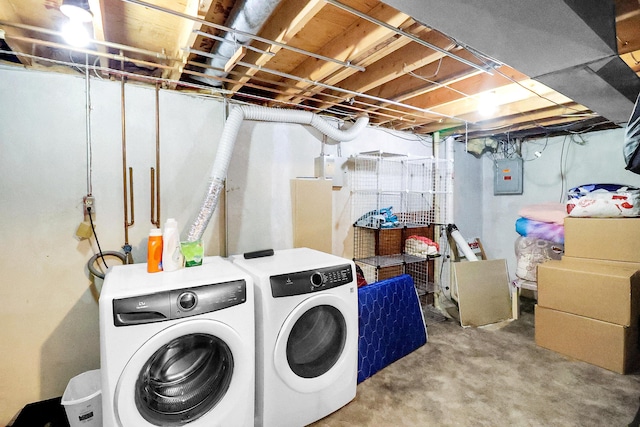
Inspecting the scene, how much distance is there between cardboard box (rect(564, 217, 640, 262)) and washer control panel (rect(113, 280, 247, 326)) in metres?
2.87

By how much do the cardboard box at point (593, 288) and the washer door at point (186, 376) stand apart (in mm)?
2581

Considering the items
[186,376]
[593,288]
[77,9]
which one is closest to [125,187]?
[77,9]

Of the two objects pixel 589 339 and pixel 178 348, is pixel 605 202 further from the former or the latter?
pixel 178 348

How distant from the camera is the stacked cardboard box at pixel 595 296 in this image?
7.34 ft

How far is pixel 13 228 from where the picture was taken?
71.8 inches

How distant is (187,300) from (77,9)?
50.6 inches

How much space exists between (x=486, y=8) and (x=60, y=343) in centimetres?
292

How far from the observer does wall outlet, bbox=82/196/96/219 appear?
1956 mm

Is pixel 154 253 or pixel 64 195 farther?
pixel 64 195

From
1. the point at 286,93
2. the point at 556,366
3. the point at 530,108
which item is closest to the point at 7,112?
the point at 286,93

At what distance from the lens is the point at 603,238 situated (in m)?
2.50

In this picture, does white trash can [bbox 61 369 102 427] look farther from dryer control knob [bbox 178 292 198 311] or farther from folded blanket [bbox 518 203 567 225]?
folded blanket [bbox 518 203 567 225]

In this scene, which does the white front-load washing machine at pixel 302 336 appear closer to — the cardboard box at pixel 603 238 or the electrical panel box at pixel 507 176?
the cardboard box at pixel 603 238

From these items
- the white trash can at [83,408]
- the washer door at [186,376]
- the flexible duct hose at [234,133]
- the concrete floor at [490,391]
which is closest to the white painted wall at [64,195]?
the flexible duct hose at [234,133]
